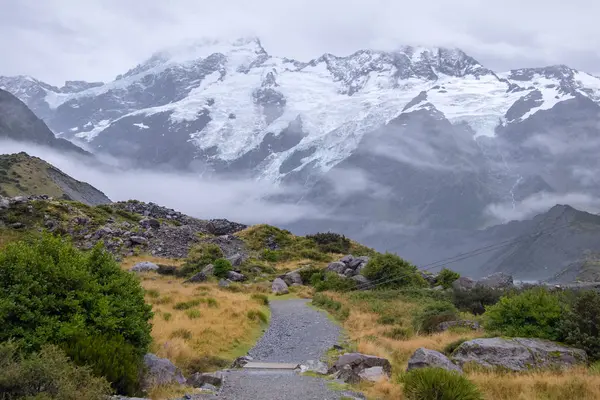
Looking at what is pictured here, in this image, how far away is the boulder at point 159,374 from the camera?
10.9m

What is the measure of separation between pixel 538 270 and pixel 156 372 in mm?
178193

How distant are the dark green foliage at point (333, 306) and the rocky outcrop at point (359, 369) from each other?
44.4 ft

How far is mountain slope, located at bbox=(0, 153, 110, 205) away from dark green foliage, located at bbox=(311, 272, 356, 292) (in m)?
64.9

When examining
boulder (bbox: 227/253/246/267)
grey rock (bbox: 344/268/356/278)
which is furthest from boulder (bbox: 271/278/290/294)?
boulder (bbox: 227/253/246/267)

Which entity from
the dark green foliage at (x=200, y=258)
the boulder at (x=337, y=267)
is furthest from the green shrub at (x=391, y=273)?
the dark green foliage at (x=200, y=258)

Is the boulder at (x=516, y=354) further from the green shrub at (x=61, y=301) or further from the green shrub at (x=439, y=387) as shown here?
the green shrub at (x=61, y=301)

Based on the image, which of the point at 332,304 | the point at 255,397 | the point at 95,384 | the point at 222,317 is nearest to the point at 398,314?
the point at 332,304

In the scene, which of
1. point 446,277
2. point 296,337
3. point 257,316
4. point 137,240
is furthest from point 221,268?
point 296,337

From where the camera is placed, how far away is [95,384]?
838 centimetres

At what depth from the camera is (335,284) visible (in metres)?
43.2

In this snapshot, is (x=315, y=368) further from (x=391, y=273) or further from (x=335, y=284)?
(x=391, y=273)

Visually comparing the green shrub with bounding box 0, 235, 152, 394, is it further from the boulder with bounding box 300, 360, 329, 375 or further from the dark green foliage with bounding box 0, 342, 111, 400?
the boulder with bounding box 300, 360, 329, 375

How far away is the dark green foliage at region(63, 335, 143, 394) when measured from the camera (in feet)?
31.3

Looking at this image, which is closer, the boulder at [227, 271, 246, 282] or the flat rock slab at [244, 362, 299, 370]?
the flat rock slab at [244, 362, 299, 370]
